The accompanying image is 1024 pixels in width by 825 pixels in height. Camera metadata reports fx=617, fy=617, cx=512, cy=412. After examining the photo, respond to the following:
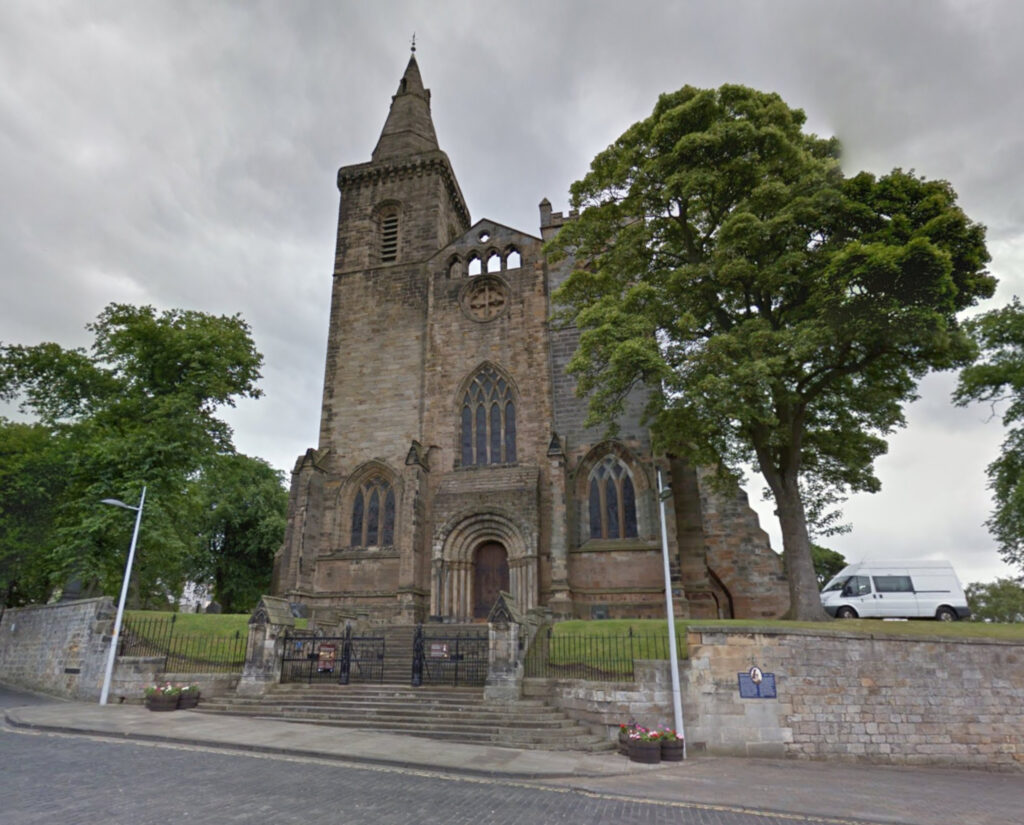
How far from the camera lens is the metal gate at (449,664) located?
49.4ft

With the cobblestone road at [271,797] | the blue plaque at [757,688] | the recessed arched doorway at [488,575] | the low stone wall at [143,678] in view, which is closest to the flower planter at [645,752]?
the blue plaque at [757,688]

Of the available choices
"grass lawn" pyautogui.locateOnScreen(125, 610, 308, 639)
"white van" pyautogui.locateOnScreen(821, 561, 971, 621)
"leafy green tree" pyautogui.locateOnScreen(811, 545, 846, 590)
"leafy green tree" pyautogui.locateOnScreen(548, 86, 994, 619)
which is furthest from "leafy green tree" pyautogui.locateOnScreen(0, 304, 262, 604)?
"leafy green tree" pyautogui.locateOnScreen(811, 545, 846, 590)

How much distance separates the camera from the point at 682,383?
1675cm

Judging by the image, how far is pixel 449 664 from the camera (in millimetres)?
16266

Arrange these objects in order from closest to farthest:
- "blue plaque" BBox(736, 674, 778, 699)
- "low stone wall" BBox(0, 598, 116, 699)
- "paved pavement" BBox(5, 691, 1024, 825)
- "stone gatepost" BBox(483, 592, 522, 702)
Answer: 1. "paved pavement" BBox(5, 691, 1024, 825)
2. "blue plaque" BBox(736, 674, 778, 699)
3. "stone gatepost" BBox(483, 592, 522, 702)
4. "low stone wall" BBox(0, 598, 116, 699)

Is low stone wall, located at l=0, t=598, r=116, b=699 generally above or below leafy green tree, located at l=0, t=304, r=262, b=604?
below

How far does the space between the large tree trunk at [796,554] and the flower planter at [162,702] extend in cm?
1524

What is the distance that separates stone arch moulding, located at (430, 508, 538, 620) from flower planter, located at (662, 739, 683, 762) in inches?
410

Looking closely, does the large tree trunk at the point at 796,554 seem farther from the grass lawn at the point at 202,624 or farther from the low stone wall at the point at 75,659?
the grass lawn at the point at 202,624

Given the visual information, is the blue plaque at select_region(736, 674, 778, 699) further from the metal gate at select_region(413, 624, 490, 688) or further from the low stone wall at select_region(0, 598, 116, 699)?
the low stone wall at select_region(0, 598, 116, 699)

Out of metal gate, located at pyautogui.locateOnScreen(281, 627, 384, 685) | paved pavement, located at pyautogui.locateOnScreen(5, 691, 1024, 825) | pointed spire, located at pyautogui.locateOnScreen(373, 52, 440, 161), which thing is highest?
pointed spire, located at pyautogui.locateOnScreen(373, 52, 440, 161)

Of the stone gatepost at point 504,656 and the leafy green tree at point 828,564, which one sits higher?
the leafy green tree at point 828,564

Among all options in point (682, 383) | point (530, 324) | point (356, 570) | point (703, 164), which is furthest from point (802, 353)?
point (356, 570)

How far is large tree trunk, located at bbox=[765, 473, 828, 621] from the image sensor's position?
15.4 metres
